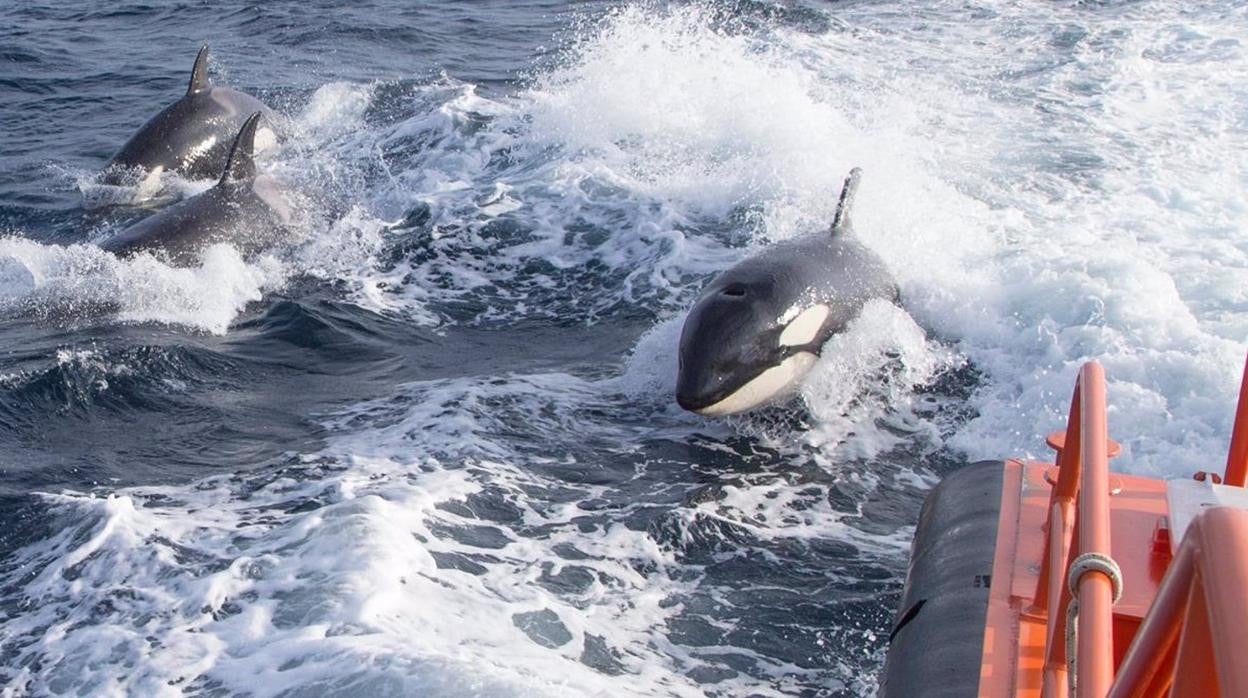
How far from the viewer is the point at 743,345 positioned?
35.5 ft

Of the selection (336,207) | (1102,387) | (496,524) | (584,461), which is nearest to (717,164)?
(336,207)

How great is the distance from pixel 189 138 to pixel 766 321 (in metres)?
10.4

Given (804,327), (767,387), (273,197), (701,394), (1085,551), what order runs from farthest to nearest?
(273,197) < (804,327) < (767,387) < (701,394) < (1085,551)

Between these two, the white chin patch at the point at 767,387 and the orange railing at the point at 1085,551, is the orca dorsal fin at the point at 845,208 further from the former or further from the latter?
the orange railing at the point at 1085,551

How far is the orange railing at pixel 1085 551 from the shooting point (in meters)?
3.00

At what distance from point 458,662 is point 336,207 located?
1082 cm

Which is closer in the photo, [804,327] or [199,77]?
[804,327]

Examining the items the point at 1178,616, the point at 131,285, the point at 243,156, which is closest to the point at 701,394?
the point at 131,285

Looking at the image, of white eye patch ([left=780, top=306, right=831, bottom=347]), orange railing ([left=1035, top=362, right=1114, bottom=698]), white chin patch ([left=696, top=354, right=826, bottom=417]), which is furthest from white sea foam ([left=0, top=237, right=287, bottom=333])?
orange railing ([left=1035, top=362, right=1114, bottom=698])

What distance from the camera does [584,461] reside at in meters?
10.5

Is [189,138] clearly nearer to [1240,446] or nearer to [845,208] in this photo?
[845,208]

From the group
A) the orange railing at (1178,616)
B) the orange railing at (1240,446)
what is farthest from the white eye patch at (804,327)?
the orange railing at (1178,616)

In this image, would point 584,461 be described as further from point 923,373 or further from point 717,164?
point 717,164

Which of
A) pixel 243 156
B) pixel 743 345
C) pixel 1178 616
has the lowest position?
pixel 243 156
